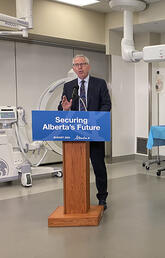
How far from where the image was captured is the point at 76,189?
3.47m

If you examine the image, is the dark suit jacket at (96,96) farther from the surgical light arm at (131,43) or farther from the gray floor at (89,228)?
the surgical light arm at (131,43)

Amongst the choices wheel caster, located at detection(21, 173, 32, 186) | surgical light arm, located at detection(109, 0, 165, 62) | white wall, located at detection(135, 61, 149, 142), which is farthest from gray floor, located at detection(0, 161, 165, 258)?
white wall, located at detection(135, 61, 149, 142)

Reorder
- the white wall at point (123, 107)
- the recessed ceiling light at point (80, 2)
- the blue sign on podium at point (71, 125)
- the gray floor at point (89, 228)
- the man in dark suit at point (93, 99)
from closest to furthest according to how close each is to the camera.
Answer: the gray floor at point (89, 228)
the blue sign on podium at point (71, 125)
the man in dark suit at point (93, 99)
the recessed ceiling light at point (80, 2)
the white wall at point (123, 107)

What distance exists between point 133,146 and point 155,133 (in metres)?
1.76

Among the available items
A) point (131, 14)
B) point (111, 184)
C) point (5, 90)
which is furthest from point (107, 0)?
point (111, 184)

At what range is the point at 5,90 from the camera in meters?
6.39

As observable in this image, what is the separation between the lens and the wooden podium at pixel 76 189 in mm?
3412

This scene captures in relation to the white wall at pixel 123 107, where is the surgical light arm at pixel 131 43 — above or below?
above

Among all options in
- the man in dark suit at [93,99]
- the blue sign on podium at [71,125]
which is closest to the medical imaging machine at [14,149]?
the man in dark suit at [93,99]

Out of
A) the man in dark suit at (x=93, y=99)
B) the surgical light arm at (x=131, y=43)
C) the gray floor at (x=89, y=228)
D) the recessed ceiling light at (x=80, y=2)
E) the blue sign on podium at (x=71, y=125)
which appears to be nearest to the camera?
the gray floor at (x=89, y=228)

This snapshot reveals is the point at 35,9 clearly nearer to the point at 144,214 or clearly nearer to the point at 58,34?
the point at 58,34

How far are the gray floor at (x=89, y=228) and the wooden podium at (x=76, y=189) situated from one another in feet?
0.29

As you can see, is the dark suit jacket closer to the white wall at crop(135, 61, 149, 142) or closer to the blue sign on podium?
the blue sign on podium

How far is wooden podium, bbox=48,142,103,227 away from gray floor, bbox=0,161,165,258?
3.5 inches
